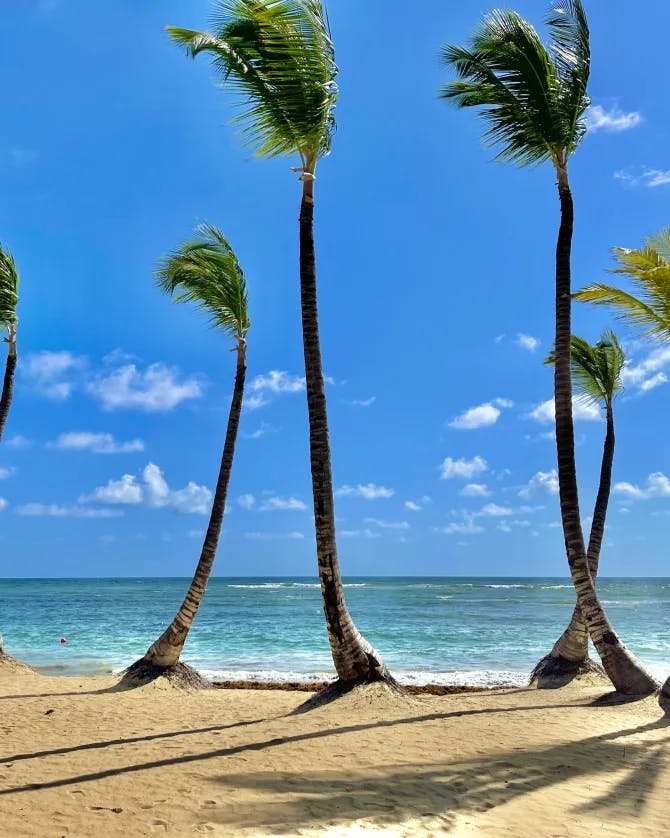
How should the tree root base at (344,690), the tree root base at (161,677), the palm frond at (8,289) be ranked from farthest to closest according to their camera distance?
the palm frond at (8,289)
the tree root base at (161,677)
the tree root base at (344,690)

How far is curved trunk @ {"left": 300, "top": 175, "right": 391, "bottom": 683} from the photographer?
34.2 ft

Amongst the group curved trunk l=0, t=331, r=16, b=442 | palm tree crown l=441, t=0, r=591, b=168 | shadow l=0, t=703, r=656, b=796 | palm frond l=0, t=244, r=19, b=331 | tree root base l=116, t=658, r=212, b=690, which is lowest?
tree root base l=116, t=658, r=212, b=690

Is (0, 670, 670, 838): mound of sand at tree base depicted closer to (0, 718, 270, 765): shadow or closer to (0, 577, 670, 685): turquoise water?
(0, 718, 270, 765): shadow

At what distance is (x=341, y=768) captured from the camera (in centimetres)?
685

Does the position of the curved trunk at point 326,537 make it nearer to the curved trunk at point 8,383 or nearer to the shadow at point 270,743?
the shadow at point 270,743

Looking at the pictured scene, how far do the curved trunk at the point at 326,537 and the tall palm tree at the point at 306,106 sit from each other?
0.01 meters

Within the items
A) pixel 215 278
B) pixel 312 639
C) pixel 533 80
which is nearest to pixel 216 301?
pixel 215 278

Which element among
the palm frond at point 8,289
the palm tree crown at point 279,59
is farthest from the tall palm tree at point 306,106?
the palm frond at point 8,289

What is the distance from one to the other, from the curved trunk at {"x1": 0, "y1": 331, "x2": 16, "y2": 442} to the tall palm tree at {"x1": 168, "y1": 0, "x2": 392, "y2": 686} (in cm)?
790

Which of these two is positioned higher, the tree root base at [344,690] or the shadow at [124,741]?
the tree root base at [344,690]

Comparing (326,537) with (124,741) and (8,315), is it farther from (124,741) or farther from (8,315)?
(8,315)

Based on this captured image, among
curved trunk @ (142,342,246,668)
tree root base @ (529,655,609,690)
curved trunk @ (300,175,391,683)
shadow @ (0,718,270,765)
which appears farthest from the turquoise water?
shadow @ (0,718,270,765)

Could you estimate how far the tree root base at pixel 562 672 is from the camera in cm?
1305

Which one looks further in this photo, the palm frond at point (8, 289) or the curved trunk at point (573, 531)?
the palm frond at point (8, 289)
